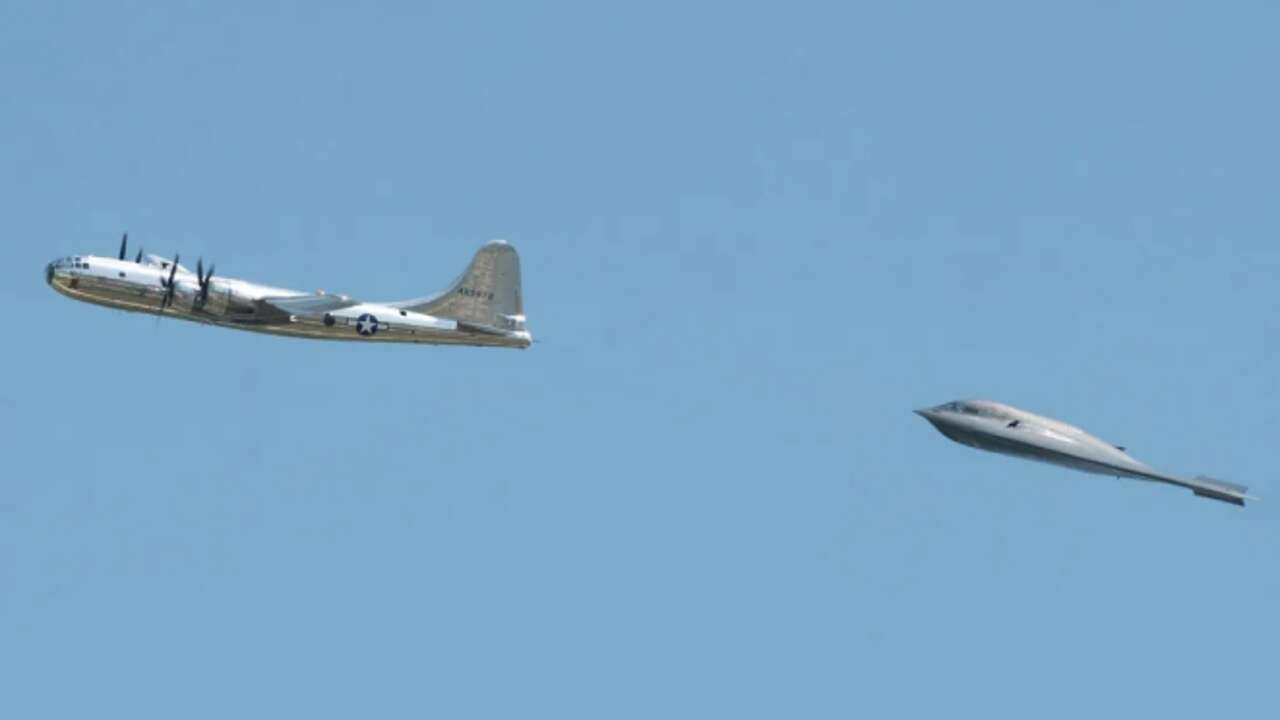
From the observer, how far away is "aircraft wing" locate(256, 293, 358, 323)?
193500 millimetres

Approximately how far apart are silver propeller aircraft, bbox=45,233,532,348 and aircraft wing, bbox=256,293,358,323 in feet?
0.26

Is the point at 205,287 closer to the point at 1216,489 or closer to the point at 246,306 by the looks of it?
the point at 246,306

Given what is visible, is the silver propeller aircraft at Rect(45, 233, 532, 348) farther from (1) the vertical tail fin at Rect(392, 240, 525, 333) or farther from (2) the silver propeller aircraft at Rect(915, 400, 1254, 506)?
(2) the silver propeller aircraft at Rect(915, 400, 1254, 506)

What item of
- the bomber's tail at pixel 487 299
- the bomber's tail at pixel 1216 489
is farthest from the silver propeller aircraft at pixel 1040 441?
the bomber's tail at pixel 487 299

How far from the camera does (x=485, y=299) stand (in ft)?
646

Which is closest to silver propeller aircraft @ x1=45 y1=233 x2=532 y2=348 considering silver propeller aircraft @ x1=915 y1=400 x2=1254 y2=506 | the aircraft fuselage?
the aircraft fuselage

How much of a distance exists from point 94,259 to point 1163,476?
8384 centimetres

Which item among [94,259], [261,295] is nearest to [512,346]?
[261,295]

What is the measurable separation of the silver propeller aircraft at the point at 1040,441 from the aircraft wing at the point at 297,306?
48343mm

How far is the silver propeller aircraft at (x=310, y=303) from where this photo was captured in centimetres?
19062

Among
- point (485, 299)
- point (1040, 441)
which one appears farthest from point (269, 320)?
point (1040, 441)

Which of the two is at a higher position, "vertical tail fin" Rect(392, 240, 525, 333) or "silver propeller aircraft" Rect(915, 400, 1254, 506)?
"vertical tail fin" Rect(392, 240, 525, 333)

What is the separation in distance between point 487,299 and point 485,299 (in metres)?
0.16

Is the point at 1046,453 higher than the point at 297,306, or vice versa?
the point at 297,306
